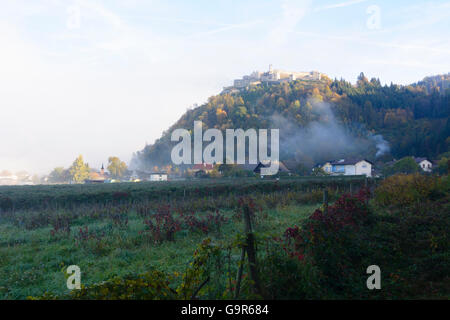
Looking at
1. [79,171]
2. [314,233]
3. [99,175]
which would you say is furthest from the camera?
[99,175]

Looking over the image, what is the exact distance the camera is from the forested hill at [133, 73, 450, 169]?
7288 cm

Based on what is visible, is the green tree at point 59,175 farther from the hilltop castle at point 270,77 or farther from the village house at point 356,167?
the hilltop castle at point 270,77

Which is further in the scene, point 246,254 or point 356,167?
point 356,167

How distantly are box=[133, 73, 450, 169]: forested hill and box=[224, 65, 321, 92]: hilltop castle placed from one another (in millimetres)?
54097

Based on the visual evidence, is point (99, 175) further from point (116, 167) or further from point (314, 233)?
point (314, 233)

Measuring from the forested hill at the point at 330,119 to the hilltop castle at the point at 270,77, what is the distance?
54.1m

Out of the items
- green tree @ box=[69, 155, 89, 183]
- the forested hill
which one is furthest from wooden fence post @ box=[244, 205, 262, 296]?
green tree @ box=[69, 155, 89, 183]

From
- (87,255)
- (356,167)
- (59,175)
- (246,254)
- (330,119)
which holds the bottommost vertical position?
(59,175)

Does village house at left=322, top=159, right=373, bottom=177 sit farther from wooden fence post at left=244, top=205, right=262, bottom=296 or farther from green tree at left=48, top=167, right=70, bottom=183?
green tree at left=48, top=167, right=70, bottom=183

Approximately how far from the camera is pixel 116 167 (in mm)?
92938

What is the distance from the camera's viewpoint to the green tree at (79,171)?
83.9 metres

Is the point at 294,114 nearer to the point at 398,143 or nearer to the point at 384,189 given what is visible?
the point at 398,143

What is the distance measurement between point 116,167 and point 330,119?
61835 millimetres

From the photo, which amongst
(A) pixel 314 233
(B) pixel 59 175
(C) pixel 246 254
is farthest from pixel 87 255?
(B) pixel 59 175
